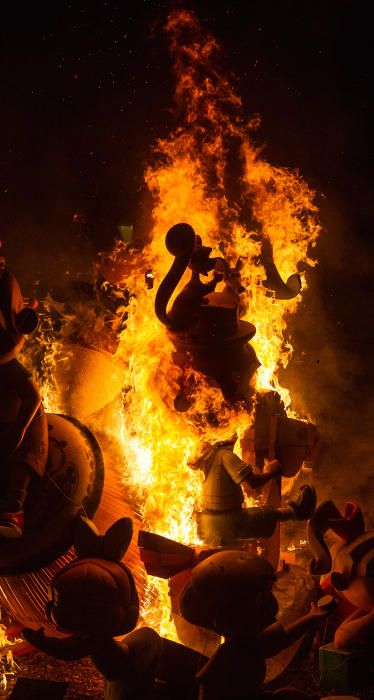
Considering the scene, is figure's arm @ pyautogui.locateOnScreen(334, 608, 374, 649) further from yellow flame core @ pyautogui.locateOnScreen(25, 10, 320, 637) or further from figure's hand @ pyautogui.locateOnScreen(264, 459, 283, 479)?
yellow flame core @ pyautogui.locateOnScreen(25, 10, 320, 637)

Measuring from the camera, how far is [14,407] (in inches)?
145

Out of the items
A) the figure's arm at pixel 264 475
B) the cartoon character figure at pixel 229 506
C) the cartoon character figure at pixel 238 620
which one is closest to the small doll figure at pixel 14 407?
the cartoon character figure at pixel 238 620

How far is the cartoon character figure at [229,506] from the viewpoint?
4.29m

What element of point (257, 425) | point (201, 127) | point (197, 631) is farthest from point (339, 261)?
point (197, 631)

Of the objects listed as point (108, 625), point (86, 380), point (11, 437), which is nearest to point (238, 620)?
point (108, 625)

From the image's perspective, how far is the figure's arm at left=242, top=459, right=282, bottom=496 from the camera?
434cm

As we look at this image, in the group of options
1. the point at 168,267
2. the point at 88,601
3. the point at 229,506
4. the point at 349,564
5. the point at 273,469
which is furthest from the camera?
the point at 168,267

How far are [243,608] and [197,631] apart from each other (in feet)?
3.14

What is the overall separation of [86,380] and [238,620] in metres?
2.17

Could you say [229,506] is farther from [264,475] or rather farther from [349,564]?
[349,564]

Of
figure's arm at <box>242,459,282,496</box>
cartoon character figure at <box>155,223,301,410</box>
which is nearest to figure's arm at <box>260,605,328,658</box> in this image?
figure's arm at <box>242,459,282,496</box>

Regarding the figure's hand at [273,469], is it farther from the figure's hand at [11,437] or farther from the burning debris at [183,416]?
the figure's hand at [11,437]

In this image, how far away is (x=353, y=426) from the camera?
8.33 m

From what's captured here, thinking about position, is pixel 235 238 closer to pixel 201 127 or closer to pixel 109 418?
pixel 201 127
